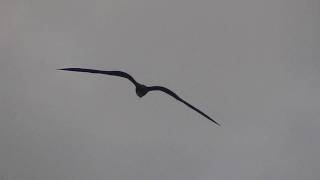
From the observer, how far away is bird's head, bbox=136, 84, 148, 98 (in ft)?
4.15

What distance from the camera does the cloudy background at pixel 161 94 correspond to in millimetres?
1229

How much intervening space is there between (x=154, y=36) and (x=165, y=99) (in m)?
Result: 0.18

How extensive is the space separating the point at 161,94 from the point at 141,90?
0.06 metres

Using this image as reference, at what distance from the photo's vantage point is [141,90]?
4.15 ft

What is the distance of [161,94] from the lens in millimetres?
1259

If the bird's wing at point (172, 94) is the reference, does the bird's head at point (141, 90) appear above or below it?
below

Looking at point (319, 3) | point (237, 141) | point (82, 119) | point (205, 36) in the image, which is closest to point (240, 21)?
point (205, 36)

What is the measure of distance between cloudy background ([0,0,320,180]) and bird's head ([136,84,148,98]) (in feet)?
0.05

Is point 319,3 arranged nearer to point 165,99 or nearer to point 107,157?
point 165,99

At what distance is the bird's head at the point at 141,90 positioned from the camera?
4.15 ft

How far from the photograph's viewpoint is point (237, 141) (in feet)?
4.07

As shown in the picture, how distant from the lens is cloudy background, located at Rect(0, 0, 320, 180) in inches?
48.4

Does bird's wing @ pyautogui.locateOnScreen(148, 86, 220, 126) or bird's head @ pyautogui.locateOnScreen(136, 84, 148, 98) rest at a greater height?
bird's wing @ pyautogui.locateOnScreen(148, 86, 220, 126)

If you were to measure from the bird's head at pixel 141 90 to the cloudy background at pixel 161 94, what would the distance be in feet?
0.05
